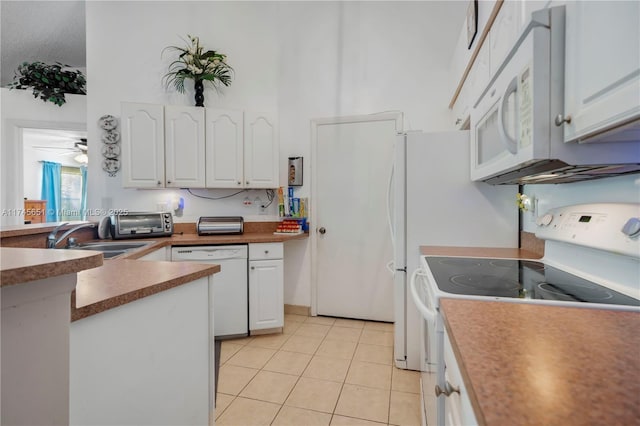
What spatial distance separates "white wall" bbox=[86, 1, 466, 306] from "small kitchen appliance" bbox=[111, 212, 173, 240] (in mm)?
360

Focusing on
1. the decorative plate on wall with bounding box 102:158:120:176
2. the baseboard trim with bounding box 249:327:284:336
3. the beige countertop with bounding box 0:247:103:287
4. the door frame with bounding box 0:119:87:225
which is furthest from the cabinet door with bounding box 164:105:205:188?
the beige countertop with bounding box 0:247:103:287

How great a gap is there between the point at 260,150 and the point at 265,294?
1316 millimetres

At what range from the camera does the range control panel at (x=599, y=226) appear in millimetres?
872

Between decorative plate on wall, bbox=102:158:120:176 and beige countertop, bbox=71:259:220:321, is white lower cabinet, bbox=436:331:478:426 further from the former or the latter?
decorative plate on wall, bbox=102:158:120:176

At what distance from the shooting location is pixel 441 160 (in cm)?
196

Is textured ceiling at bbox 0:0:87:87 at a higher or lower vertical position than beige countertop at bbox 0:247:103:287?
higher

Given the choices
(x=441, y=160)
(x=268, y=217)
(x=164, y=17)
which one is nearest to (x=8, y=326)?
(x=441, y=160)

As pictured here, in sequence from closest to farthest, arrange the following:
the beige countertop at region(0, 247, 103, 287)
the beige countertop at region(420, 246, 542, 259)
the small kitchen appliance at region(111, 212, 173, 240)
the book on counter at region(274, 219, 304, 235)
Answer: the beige countertop at region(0, 247, 103, 287) < the beige countertop at region(420, 246, 542, 259) < the small kitchen appliance at region(111, 212, 173, 240) < the book on counter at region(274, 219, 304, 235)

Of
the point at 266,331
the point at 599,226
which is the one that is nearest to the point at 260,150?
the point at 266,331

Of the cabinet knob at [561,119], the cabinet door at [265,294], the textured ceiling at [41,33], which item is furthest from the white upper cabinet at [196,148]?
the cabinet knob at [561,119]

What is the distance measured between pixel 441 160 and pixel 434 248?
1.91 feet

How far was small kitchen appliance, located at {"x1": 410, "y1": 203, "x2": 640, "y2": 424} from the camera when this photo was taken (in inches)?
33.9

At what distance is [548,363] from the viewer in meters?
0.49

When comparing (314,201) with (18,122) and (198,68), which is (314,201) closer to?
(198,68)
